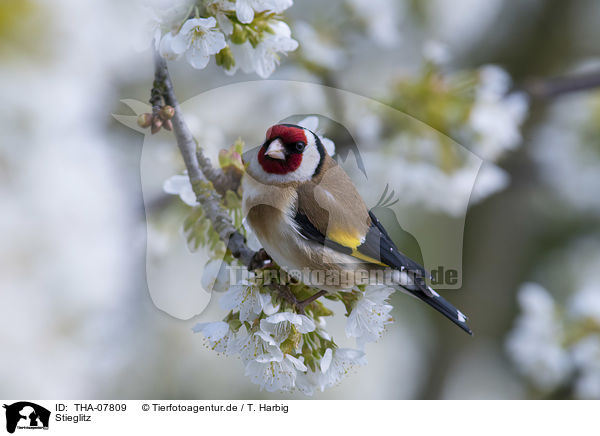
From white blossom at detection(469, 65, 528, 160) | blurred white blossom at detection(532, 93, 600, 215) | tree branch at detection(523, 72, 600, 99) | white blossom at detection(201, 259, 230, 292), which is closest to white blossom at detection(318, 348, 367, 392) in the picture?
white blossom at detection(201, 259, 230, 292)

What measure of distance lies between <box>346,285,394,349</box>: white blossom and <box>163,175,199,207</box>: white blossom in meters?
0.48

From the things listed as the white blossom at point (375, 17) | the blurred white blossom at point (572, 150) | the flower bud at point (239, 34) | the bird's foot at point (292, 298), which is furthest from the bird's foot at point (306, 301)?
the blurred white blossom at point (572, 150)

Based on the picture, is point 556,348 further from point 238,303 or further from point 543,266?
point 238,303

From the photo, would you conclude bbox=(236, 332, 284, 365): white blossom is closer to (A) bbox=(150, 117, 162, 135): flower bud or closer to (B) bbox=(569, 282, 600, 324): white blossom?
(A) bbox=(150, 117, 162, 135): flower bud

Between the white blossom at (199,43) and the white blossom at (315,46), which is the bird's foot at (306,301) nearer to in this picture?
the white blossom at (199,43)

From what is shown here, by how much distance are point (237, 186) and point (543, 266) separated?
2143 mm

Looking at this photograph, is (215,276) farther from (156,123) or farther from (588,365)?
(588,365)

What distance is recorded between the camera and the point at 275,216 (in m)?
1.31

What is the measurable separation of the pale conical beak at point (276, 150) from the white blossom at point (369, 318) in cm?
38

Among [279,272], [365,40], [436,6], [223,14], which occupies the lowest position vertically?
[279,272]

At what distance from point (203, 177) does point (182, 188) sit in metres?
0.06
